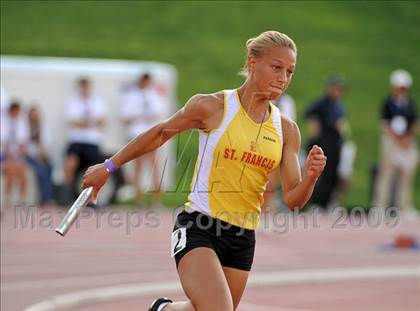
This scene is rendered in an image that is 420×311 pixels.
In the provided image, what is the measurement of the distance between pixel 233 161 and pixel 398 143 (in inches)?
493

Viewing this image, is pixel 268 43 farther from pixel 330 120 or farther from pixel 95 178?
pixel 330 120

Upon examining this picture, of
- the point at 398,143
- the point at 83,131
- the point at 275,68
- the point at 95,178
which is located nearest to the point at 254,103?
the point at 275,68

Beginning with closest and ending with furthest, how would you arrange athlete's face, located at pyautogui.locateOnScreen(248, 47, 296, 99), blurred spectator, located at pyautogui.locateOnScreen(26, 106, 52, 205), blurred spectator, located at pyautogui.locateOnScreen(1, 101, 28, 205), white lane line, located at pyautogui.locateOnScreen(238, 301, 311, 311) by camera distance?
1. athlete's face, located at pyautogui.locateOnScreen(248, 47, 296, 99)
2. white lane line, located at pyautogui.locateOnScreen(238, 301, 311, 311)
3. blurred spectator, located at pyautogui.locateOnScreen(1, 101, 28, 205)
4. blurred spectator, located at pyautogui.locateOnScreen(26, 106, 52, 205)

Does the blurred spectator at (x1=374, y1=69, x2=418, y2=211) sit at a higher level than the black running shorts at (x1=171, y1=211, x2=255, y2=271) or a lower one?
lower

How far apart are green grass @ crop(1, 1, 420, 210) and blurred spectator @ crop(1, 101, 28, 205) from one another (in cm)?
959

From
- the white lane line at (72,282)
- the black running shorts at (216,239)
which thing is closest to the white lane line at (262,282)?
the white lane line at (72,282)

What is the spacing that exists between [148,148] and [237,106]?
0.58 m

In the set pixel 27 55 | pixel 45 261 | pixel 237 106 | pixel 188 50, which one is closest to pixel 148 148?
pixel 237 106

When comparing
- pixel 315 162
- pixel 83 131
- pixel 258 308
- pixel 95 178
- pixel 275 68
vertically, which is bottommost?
pixel 83 131

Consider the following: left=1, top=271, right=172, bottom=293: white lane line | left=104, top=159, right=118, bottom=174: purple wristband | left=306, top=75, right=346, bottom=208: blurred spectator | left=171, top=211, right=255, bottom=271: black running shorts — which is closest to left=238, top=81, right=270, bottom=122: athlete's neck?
left=171, top=211, right=255, bottom=271: black running shorts

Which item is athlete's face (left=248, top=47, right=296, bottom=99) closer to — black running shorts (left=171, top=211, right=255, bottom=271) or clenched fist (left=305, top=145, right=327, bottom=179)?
clenched fist (left=305, top=145, right=327, bottom=179)

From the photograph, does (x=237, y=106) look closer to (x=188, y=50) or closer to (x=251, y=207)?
(x=251, y=207)

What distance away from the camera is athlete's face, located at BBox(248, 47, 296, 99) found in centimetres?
678

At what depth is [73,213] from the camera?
21.7ft
